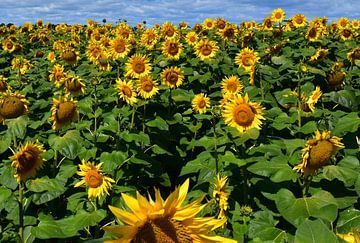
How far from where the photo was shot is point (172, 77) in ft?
19.2

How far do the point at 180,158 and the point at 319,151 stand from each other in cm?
244

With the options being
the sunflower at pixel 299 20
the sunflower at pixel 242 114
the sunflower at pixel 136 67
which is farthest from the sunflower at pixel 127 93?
the sunflower at pixel 299 20

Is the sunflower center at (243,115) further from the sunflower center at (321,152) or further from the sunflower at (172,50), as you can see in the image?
the sunflower at (172,50)

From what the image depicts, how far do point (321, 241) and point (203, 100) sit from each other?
13.6ft

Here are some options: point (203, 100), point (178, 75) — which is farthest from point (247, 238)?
point (178, 75)

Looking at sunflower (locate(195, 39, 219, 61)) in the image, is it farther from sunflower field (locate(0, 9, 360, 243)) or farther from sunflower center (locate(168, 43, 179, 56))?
sunflower center (locate(168, 43, 179, 56))

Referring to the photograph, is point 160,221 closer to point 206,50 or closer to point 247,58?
point 247,58

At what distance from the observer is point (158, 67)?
7.12m

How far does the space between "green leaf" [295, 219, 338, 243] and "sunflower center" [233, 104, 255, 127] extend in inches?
99.5

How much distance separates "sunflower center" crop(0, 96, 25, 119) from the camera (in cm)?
382

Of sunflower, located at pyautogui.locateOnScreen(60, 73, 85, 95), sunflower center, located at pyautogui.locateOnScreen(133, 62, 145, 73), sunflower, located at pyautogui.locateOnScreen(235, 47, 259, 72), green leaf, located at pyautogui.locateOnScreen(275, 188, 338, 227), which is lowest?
green leaf, located at pyautogui.locateOnScreen(275, 188, 338, 227)

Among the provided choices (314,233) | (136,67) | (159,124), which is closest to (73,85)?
(159,124)

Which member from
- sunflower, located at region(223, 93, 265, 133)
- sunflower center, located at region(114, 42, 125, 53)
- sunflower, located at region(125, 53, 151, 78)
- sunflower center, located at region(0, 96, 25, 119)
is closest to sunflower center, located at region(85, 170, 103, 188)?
sunflower center, located at region(0, 96, 25, 119)

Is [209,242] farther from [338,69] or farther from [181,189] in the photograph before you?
[338,69]
